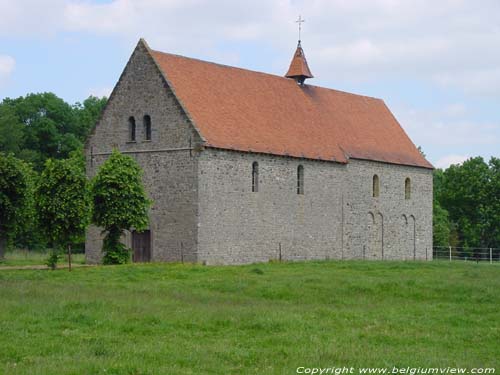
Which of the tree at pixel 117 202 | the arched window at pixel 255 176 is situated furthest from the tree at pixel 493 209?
the tree at pixel 117 202

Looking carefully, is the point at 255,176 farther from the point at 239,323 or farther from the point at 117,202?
the point at 239,323

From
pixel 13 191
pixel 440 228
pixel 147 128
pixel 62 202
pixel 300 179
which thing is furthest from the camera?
pixel 440 228

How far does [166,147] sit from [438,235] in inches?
1473

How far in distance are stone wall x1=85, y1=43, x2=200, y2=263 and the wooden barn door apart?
33cm

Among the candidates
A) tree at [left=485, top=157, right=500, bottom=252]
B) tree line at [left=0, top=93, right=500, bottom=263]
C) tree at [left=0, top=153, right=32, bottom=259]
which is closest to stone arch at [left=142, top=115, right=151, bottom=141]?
tree line at [left=0, top=93, right=500, bottom=263]

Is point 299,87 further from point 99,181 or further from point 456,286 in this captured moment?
point 456,286

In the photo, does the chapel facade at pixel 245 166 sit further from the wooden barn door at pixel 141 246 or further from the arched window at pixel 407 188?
the arched window at pixel 407 188

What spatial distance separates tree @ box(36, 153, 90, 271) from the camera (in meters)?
34.9

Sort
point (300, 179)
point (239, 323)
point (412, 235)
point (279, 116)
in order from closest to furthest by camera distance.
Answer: point (239, 323), point (300, 179), point (279, 116), point (412, 235)

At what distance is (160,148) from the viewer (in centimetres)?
4097

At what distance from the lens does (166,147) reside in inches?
1602

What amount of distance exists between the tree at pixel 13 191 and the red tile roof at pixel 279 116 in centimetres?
805

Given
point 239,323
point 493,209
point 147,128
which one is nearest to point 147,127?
point 147,128

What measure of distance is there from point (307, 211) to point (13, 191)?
14676 millimetres
